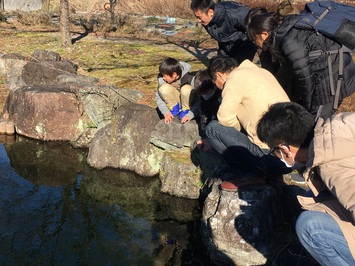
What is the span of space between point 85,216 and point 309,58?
2903 millimetres

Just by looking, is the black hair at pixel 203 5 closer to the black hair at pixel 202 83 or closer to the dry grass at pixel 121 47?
the black hair at pixel 202 83

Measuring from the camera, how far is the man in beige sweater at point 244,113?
3.64m

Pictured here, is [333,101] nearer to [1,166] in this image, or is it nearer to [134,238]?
[134,238]

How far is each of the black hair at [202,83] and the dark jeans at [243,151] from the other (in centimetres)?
75

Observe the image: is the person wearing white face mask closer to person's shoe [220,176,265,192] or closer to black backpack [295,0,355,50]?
black backpack [295,0,355,50]

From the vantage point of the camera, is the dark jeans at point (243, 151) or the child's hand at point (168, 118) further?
the child's hand at point (168, 118)

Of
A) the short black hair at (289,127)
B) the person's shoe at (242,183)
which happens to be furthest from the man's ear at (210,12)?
the short black hair at (289,127)

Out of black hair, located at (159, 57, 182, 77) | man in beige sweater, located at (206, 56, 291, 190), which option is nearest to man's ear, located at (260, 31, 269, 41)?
man in beige sweater, located at (206, 56, 291, 190)

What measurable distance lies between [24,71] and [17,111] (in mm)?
1524

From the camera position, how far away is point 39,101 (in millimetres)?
6664

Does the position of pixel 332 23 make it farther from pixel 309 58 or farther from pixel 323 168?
pixel 323 168

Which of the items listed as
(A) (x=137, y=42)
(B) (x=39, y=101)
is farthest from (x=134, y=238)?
(A) (x=137, y=42)

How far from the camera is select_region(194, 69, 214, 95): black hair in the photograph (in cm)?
466

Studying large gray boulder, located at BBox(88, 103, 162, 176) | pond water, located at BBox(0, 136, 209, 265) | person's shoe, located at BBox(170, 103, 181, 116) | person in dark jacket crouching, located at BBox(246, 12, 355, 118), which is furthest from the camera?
large gray boulder, located at BBox(88, 103, 162, 176)
